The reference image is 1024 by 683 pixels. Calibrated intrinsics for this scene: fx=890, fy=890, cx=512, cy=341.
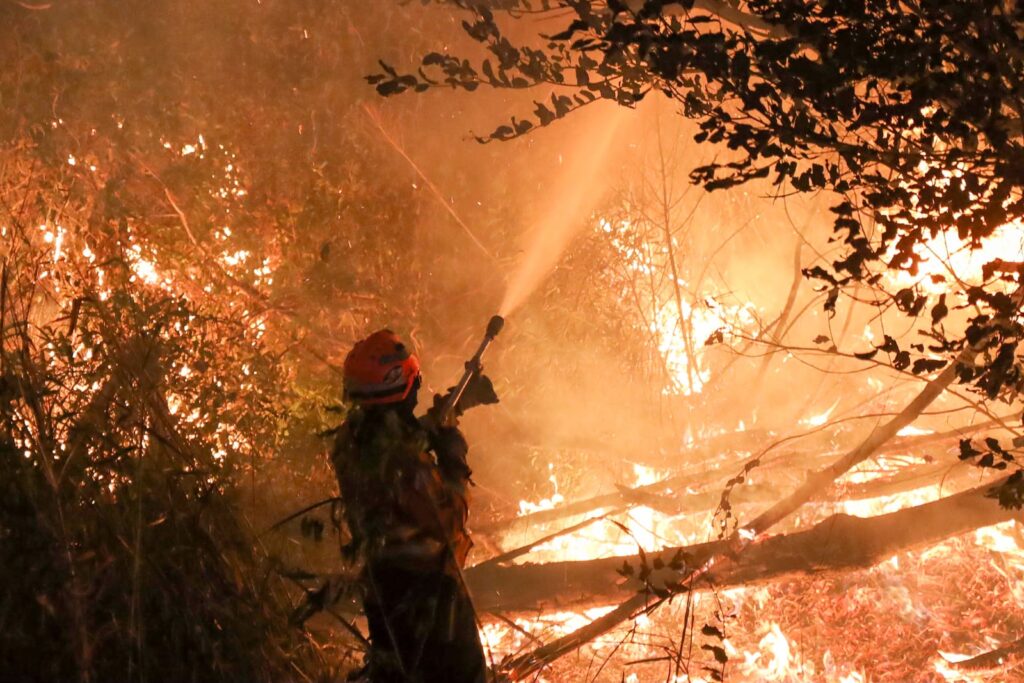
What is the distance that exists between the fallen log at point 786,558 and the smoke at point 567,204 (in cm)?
402

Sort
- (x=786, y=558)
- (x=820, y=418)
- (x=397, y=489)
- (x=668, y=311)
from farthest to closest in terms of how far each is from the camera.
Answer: (x=820, y=418) → (x=668, y=311) → (x=786, y=558) → (x=397, y=489)

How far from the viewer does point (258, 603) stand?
10.5ft

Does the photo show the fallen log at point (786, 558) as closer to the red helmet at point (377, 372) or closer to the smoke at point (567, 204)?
the red helmet at point (377, 372)

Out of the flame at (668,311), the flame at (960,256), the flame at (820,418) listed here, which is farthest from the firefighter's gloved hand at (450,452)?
the flame at (820,418)

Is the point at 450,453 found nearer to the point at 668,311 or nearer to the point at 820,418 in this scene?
the point at 668,311

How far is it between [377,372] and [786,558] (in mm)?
2920

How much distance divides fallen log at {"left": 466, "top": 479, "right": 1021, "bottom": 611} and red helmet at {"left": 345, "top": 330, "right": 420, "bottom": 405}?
213 cm

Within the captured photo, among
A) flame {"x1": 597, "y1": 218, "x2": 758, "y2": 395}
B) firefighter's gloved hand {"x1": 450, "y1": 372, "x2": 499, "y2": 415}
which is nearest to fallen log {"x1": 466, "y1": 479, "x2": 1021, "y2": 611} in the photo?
firefighter's gloved hand {"x1": 450, "y1": 372, "x2": 499, "y2": 415}

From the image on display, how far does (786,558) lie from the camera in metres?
5.29

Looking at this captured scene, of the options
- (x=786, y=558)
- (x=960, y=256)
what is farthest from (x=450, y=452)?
(x=960, y=256)

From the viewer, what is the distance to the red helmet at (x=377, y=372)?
12.3 feet

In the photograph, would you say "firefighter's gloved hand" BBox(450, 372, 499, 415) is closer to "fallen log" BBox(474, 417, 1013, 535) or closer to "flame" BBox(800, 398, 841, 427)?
"fallen log" BBox(474, 417, 1013, 535)

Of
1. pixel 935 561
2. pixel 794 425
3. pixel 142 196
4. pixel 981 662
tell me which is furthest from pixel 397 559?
pixel 935 561

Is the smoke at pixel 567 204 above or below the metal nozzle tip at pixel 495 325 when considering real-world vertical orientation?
above
